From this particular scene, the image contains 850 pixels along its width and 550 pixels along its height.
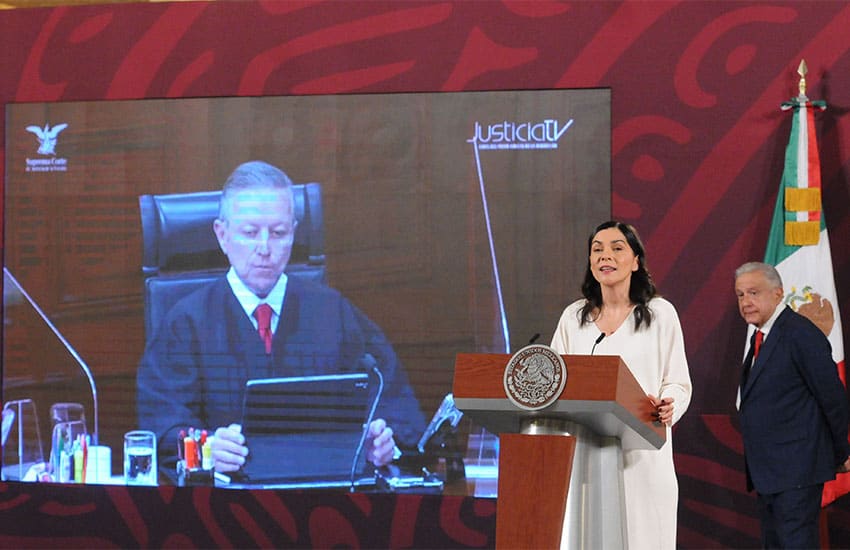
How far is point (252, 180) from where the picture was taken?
564 cm

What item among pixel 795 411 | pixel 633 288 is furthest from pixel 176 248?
pixel 795 411

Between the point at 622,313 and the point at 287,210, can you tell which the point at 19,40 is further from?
the point at 622,313

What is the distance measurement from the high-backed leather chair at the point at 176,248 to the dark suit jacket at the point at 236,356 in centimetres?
7

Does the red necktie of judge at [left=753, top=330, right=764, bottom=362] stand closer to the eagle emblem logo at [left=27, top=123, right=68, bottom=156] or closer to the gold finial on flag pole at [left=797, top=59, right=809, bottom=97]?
the gold finial on flag pole at [left=797, top=59, right=809, bottom=97]

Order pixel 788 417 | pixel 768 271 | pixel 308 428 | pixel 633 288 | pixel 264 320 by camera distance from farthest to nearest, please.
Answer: pixel 264 320, pixel 308 428, pixel 768 271, pixel 788 417, pixel 633 288

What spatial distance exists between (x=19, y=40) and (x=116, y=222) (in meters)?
1.17

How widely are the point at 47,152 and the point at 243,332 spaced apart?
1.45m

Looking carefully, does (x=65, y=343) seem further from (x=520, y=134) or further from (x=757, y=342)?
(x=757, y=342)

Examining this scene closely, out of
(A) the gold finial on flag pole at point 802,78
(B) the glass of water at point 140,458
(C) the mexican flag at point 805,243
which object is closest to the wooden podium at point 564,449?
(C) the mexican flag at point 805,243

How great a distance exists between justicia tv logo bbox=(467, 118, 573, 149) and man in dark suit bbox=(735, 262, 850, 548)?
1.28m

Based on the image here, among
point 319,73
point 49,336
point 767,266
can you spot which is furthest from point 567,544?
point 49,336

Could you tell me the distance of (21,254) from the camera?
230 inches

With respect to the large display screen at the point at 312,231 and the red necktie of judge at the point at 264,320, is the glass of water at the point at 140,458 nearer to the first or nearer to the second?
the large display screen at the point at 312,231

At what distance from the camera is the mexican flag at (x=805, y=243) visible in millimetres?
4969
